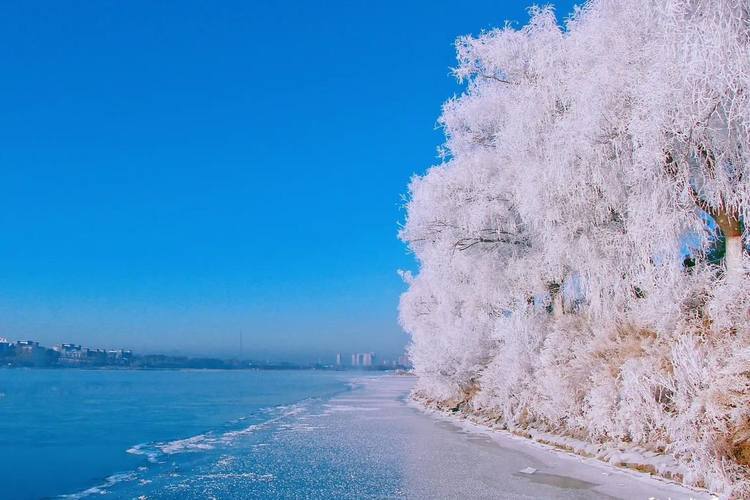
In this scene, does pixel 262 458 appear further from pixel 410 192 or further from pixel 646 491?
pixel 410 192

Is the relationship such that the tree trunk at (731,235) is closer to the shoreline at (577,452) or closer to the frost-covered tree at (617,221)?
the frost-covered tree at (617,221)

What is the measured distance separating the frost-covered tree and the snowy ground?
758 millimetres

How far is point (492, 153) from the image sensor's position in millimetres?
20875

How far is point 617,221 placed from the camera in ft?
47.9

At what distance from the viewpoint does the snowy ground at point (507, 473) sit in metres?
9.67

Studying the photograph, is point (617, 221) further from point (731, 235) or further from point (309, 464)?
point (309, 464)

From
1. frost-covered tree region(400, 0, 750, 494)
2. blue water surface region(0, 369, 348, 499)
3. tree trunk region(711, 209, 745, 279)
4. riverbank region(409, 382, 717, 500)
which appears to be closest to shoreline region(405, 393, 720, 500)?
riverbank region(409, 382, 717, 500)

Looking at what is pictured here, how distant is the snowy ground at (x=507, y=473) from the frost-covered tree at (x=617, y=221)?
76 cm

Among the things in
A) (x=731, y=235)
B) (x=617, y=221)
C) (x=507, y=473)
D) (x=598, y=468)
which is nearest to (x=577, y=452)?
(x=598, y=468)

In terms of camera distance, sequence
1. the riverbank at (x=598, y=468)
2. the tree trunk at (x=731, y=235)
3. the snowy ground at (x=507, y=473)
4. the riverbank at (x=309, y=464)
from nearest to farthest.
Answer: the riverbank at (x=598, y=468), the snowy ground at (x=507, y=473), the riverbank at (x=309, y=464), the tree trunk at (x=731, y=235)

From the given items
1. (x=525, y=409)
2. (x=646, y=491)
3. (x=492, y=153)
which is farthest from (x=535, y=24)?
(x=646, y=491)

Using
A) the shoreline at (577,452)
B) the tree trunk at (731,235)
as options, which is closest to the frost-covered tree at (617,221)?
the tree trunk at (731,235)

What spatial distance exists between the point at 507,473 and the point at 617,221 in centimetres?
647

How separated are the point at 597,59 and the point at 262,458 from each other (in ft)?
37.4
